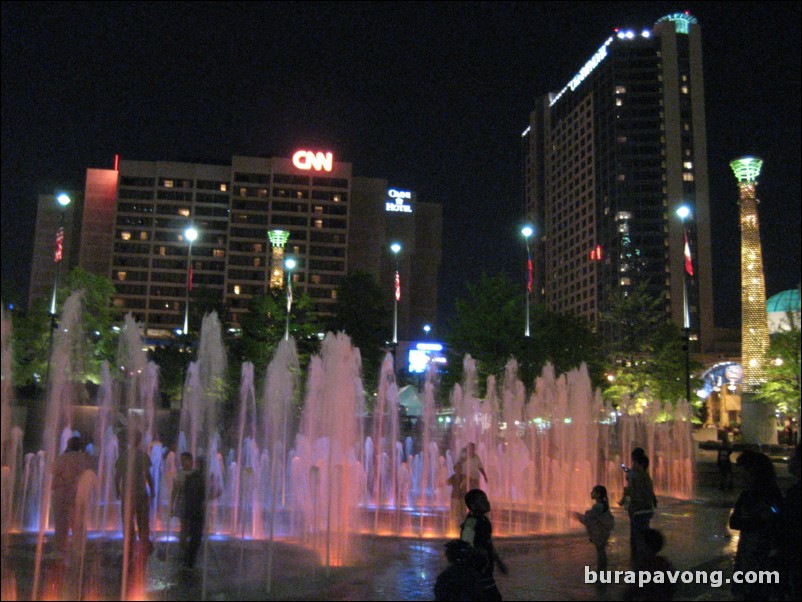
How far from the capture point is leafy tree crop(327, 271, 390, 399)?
2185 inches

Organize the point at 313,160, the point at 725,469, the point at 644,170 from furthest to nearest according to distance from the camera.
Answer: the point at 644,170, the point at 313,160, the point at 725,469

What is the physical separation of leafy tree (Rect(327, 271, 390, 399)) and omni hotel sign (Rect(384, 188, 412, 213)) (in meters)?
60.9

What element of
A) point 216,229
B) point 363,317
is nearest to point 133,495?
point 363,317

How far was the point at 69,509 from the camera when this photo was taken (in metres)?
9.72

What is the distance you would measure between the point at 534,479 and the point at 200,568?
16448 millimetres

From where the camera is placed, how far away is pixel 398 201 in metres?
120

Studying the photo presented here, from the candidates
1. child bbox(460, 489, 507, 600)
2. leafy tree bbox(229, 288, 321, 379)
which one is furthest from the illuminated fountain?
leafy tree bbox(229, 288, 321, 379)

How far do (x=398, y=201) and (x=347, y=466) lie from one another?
10673 cm

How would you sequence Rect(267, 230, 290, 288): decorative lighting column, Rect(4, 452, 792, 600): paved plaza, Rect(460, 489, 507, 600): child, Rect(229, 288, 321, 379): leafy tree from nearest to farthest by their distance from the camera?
Rect(460, 489, 507, 600): child < Rect(4, 452, 792, 600): paved plaza < Rect(229, 288, 321, 379): leafy tree < Rect(267, 230, 290, 288): decorative lighting column

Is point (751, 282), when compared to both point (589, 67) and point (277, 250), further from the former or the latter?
point (589, 67)

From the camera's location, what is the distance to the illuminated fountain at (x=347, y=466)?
13781mm

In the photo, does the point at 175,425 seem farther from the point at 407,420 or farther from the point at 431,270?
the point at 431,270

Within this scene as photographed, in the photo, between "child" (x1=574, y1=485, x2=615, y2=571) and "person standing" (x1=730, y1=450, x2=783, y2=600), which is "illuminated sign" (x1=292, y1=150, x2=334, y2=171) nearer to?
"child" (x1=574, y1=485, x2=615, y2=571)

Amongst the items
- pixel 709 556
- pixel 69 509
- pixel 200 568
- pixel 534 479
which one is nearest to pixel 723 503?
pixel 534 479
